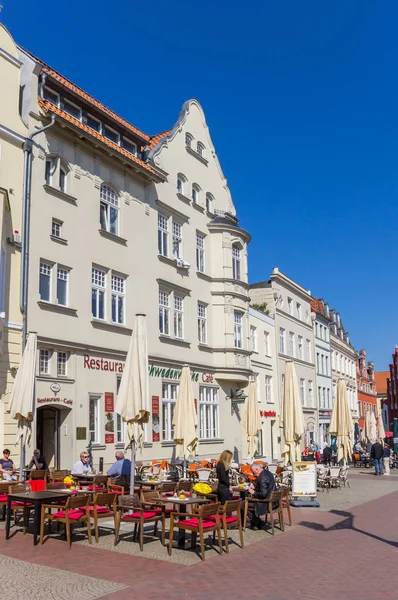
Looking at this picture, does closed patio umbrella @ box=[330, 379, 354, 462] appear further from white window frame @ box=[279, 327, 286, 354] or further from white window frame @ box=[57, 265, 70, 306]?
white window frame @ box=[279, 327, 286, 354]

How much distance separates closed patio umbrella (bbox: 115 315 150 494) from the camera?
13336mm

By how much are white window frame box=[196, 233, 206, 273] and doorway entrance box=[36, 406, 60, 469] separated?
38.3ft

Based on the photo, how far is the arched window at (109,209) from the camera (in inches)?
934

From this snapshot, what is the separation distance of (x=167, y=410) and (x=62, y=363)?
263 inches

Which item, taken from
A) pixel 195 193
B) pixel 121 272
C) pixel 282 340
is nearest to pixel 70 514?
pixel 121 272

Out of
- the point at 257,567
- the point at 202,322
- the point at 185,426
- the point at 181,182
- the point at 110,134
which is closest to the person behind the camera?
the point at 257,567

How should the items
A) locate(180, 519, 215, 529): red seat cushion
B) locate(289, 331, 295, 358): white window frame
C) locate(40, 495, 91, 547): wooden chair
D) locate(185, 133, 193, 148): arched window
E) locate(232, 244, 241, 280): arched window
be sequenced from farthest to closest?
locate(289, 331, 295, 358): white window frame → locate(232, 244, 241, 280): arched window → locate(185, 133, 193, 148): arched window → locate(40, 495, 91, 547): wooden chair → locate(180, 519, 215, 529): red seat cushion

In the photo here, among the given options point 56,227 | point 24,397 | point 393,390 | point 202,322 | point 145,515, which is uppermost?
point 56,227

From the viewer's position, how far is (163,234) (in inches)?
1084

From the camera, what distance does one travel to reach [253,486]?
13305 millimetres

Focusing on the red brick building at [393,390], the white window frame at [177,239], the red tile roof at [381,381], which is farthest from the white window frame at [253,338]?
the red tile roof at [381,381]

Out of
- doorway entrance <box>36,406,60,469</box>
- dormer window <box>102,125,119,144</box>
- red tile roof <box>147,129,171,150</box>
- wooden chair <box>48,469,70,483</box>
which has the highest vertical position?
red tile roof <box>147,129,171,150</box>

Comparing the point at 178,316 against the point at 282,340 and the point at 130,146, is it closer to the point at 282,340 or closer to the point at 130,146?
the point at 130,146

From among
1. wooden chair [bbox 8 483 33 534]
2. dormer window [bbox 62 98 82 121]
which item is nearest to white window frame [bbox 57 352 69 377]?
wooden chair [bbox 8 483 33 534]
